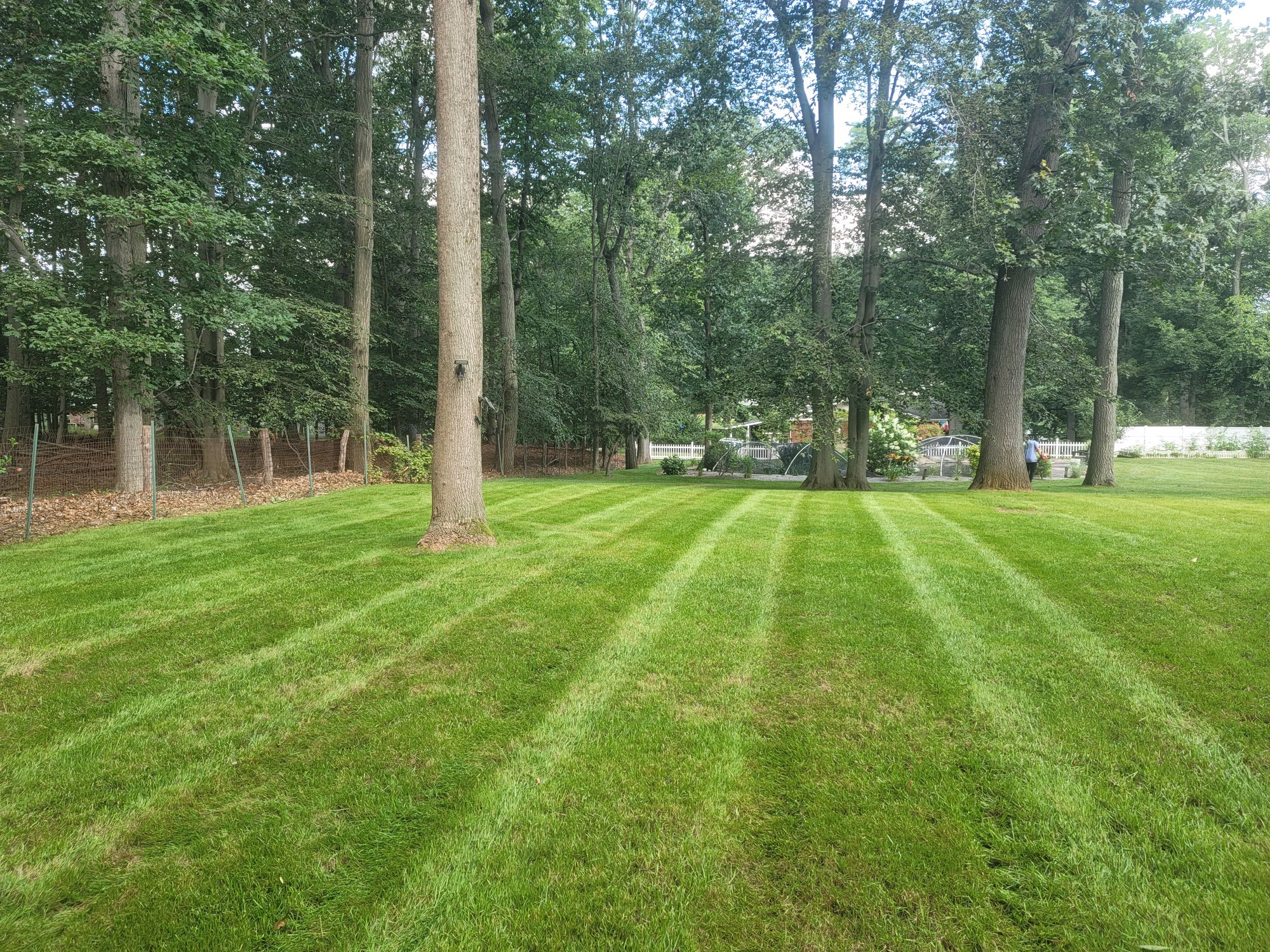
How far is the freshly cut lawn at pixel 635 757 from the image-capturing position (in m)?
1.88

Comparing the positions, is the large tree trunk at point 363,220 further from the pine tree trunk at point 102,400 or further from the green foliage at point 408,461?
the pine tree trunk at point 102,400

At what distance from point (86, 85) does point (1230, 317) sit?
4730 cm

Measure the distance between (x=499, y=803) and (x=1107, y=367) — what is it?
1834 centimetres

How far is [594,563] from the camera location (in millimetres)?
5965

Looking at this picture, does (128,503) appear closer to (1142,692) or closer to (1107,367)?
(1142,692)

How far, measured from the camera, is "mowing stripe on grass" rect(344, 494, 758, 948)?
72.6 inches

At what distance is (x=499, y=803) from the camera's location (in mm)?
2377

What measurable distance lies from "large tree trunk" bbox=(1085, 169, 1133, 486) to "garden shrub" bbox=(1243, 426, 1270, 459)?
18.8 m

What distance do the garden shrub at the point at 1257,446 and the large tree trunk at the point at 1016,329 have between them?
2353cm

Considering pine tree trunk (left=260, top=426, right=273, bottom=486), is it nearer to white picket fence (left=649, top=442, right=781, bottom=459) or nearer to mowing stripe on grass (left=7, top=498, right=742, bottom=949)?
mowing stripe on grass (left=7, top=498, right=742, bottom=949)

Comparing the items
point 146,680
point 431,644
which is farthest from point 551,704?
point 146,680

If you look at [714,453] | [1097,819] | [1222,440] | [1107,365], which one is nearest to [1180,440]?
[1222,440]

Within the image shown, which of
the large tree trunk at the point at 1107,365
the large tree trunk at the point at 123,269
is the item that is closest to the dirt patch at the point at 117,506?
the large tree trunk at the point at 123,269

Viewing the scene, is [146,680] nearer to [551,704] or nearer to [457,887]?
[551,704]
